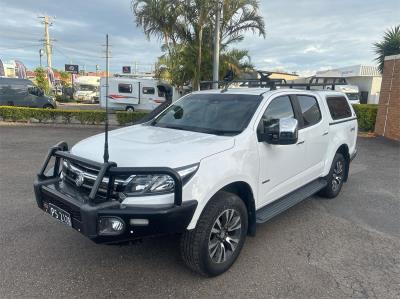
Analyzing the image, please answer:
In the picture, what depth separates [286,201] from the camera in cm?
401

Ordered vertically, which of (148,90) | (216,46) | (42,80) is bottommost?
(148,90)

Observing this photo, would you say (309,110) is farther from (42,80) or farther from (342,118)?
(42,80)

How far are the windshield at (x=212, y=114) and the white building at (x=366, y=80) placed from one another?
31.9 metres

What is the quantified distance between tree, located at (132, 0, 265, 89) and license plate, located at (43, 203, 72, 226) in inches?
489

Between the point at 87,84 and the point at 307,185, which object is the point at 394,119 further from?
the point at 87,84

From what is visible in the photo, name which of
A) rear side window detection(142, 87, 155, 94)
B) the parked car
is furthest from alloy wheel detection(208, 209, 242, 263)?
rear side window detection(142, 87, 155, 94)

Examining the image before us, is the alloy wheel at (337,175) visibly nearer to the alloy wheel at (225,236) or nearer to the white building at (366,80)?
the alloy wheel at (225,236)

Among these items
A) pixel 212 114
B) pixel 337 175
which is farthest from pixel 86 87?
pixel 212 114

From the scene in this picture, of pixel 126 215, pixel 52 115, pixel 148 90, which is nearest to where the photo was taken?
pixel 126 215

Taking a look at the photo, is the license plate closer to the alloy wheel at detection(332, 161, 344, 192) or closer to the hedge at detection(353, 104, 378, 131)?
the alloy wheel at detection(332, 161, 344, 192)

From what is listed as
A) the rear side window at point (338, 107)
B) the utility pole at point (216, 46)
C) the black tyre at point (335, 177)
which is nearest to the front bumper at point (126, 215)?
the black tyre at point (335, 177)

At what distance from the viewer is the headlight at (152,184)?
8.64 feet

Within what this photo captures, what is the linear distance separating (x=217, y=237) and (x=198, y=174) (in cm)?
75

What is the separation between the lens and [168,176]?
2.65m
